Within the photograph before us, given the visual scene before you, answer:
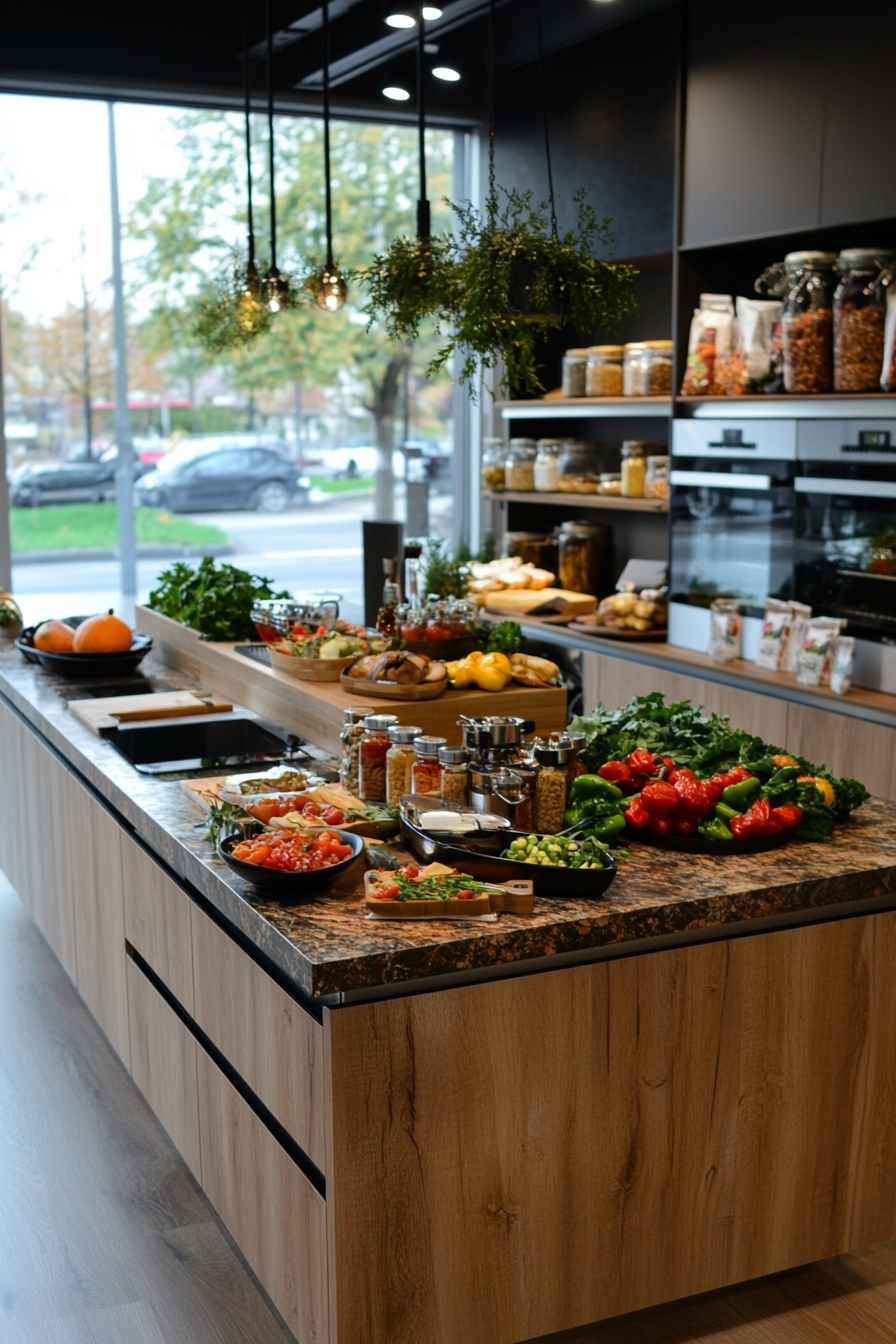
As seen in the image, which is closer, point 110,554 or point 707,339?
point 707,339

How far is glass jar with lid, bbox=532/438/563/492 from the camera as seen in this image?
19.0 ft

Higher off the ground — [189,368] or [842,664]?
[189,368]

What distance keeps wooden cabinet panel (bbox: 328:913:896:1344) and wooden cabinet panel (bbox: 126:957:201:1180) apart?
0.69 m

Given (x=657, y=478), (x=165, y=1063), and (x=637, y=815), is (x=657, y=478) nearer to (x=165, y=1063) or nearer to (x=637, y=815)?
(x=637, y=815)

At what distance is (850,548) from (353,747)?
208 cm

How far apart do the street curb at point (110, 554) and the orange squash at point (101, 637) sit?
2.28 metres

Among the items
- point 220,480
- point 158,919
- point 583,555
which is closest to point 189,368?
point 220,480

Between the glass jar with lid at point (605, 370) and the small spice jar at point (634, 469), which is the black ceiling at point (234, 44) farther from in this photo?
the small spice jar at point (634, 469)

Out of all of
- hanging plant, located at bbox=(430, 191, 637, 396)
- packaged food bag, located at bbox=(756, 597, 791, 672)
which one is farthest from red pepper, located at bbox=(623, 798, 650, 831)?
packaged food bag, located at bbox=(756, 597, 791, 672)

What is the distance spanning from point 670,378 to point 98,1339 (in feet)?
12.4

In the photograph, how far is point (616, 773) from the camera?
2566 millimetres

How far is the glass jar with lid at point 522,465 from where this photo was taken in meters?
5.96

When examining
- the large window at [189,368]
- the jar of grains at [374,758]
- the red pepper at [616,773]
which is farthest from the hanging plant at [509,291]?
the large window at [189,368]

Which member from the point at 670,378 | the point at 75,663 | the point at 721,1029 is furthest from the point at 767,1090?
the point at 670,378
